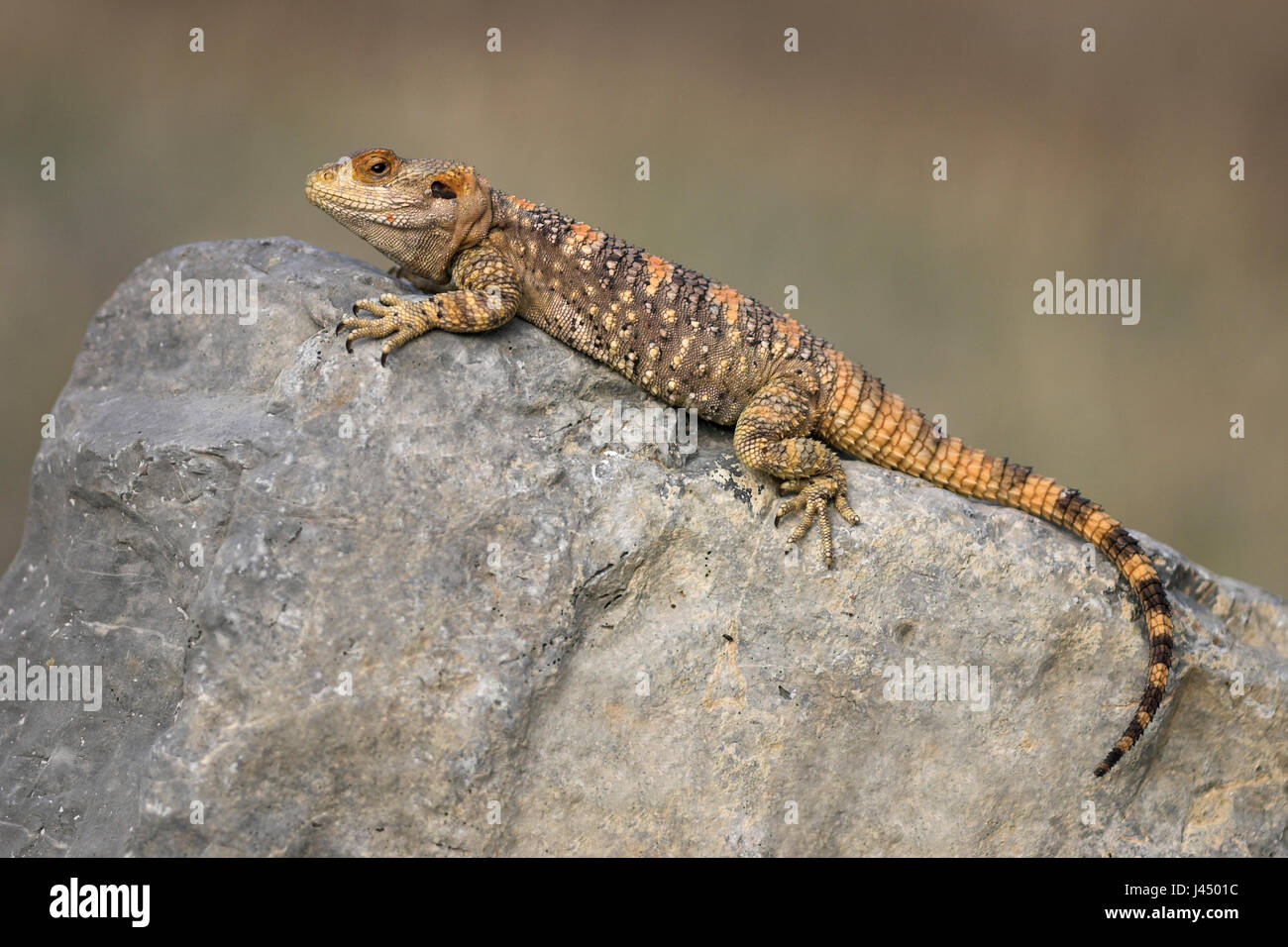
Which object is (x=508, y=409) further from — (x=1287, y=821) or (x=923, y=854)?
(x=1287, y=821)

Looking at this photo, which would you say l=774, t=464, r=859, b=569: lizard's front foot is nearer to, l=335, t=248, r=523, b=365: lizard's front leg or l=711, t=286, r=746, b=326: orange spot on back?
l=711, t=286, r=746, b=326: orange spot on back

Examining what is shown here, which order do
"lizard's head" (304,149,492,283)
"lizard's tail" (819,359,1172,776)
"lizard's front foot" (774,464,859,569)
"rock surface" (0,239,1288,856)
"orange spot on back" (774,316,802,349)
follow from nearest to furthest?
"rock surface" (0,239,1288,856), "lizard's front foot" (774,464,859,569), "lizard's tail" (819,359,1172,776), "lizard's head" (304,149,492,283), "orange spot on back" (774,316,802,349)

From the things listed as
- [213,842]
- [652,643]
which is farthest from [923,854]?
[213,842]

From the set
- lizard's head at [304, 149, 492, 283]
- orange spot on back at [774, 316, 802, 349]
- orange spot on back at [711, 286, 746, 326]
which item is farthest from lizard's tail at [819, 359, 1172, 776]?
lizard's head at [304, 149, 492, 283]

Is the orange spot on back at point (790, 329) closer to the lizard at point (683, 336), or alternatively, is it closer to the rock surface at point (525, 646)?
the lizard at point (683, 336)

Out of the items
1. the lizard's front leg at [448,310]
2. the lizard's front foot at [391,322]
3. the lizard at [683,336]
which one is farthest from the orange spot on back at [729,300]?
the lizard's front foot at [391,322]

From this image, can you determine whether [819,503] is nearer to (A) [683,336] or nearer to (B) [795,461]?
(B) [795,461]
